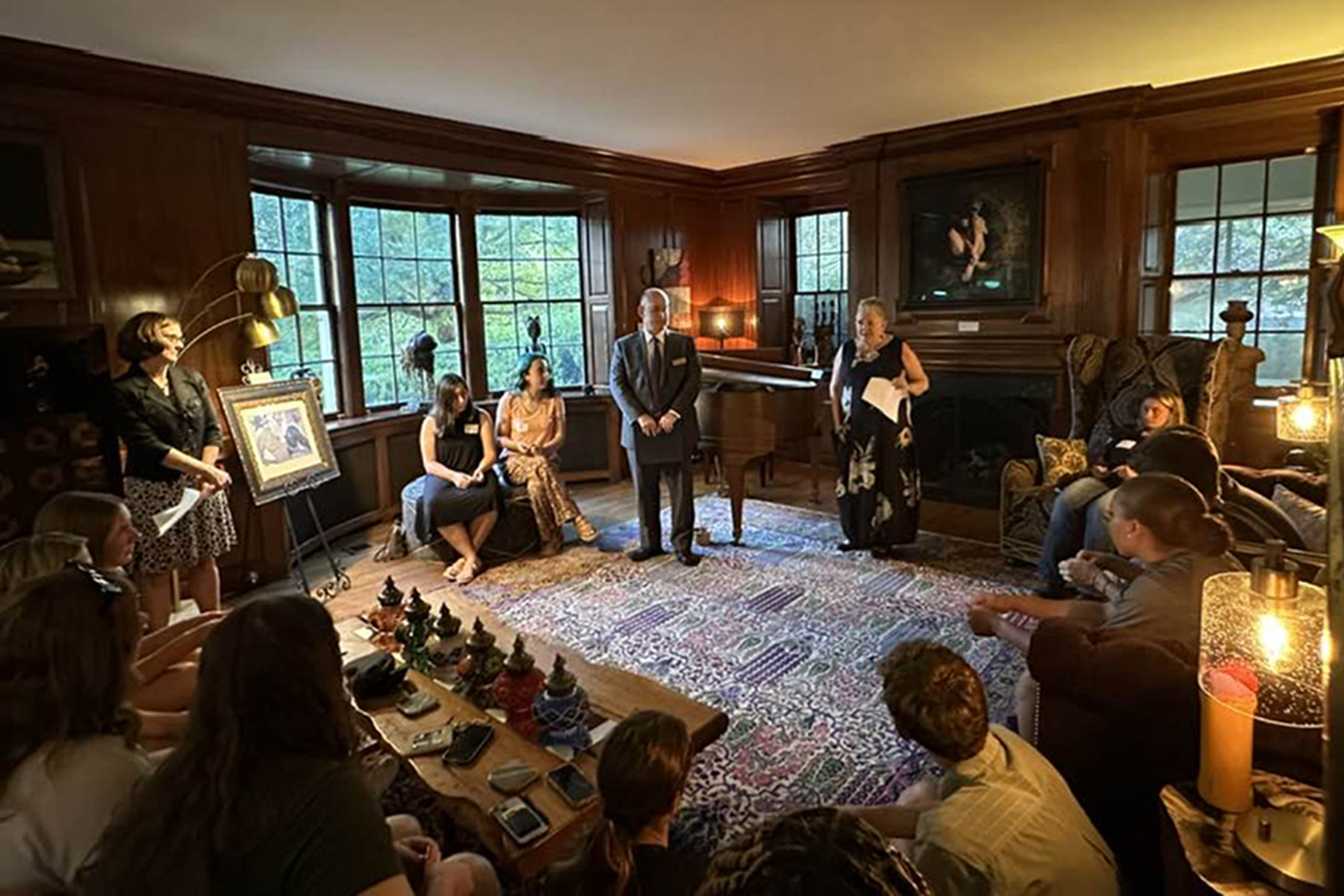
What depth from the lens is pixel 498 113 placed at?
5.00 m

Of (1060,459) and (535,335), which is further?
(535,335)

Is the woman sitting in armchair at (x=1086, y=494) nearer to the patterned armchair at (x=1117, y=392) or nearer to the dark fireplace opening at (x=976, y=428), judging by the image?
the patterned armchair at (x=1117, y=392)

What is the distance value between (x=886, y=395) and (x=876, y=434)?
22 centimetres

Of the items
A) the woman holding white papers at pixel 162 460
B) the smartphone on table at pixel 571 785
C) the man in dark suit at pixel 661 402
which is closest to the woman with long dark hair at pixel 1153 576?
the smartphone on table at pixel 571 785

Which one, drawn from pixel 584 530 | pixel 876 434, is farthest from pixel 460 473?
pixel 876 434

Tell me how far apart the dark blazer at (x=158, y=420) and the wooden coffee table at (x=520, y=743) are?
4.40ft

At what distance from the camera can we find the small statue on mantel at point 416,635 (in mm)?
2625

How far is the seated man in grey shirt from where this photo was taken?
4.54 ft

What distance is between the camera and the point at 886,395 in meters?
4.51

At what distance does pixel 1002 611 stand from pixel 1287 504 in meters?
1.71

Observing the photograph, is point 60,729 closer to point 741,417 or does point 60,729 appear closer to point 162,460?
point 162,460

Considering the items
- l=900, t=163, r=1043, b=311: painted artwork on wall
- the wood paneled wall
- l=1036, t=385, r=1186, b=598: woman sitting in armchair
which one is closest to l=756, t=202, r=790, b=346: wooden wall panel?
the wood paneled wall

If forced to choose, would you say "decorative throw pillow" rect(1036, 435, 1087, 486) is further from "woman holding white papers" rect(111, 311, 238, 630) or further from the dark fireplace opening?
"woman holding white papers" rect(111, 311, 238, 630)

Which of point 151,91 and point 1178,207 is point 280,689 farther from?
point 1178,207
